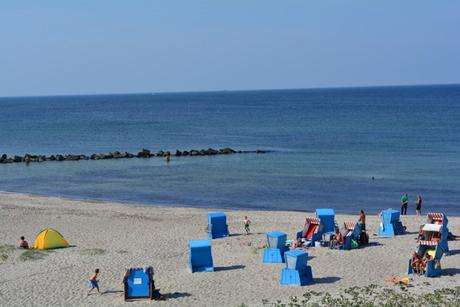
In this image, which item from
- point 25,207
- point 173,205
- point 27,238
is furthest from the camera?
point 173,205

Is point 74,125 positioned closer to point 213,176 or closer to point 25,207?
point 213,176

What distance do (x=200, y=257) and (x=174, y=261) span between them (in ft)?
5.63

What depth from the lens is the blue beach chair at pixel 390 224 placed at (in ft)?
86.7

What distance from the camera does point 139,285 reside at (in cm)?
1870

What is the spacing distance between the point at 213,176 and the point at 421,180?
566 inches

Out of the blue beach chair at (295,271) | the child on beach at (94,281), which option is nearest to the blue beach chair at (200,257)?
the blue beach chair at (295,271)

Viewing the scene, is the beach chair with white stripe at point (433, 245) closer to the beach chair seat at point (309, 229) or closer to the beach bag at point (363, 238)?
the beach bag at point (363, 238)

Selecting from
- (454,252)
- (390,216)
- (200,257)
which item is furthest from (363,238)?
(200,257)

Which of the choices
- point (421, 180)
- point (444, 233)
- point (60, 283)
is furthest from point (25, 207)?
point (421, 180)

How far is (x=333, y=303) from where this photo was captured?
1741cm

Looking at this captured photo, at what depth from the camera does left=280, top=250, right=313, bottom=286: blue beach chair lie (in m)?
19.8

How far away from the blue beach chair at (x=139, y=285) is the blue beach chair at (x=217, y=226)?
787 cm

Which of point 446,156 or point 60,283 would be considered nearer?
point 60,283

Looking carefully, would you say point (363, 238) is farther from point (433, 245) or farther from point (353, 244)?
point (433, 245)
